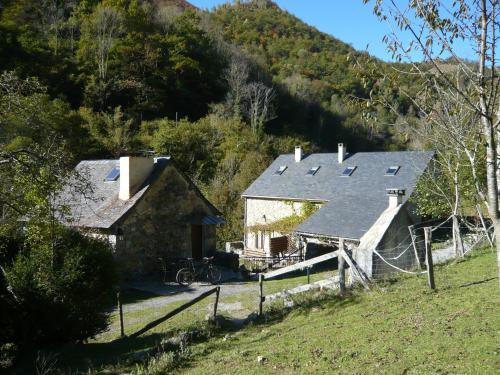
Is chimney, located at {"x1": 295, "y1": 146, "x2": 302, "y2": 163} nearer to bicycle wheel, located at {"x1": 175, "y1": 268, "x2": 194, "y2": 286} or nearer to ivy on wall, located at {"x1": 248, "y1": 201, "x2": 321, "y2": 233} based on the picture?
ivy on wall, located at {"x1": 248, "y1": 201, "x2": 321, "y2": 233}

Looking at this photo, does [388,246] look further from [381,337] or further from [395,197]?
[381,337]

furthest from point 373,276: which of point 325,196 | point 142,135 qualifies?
point 142,135

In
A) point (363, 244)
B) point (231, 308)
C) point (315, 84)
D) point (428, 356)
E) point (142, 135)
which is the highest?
point (315, 84)

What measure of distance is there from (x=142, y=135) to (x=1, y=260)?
29.6m

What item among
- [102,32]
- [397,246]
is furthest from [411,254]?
[102,32]

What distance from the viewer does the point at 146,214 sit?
1922 cm

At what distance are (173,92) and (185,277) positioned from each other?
1268 inches

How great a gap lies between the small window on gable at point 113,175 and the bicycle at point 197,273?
532 cm

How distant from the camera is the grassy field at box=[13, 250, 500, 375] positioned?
A: 6285 mm

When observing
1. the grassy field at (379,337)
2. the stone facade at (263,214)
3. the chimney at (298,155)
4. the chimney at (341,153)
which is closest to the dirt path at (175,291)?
the grassy field at (379,337)

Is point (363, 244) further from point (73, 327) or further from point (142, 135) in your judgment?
point (142, 135)

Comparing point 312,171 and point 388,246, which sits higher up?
point 312,171

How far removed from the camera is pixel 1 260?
1029 centimetres

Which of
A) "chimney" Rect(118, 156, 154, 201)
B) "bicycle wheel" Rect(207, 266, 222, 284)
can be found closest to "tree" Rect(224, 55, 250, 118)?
"chimney" Rect(118, 156, 154, 201)
